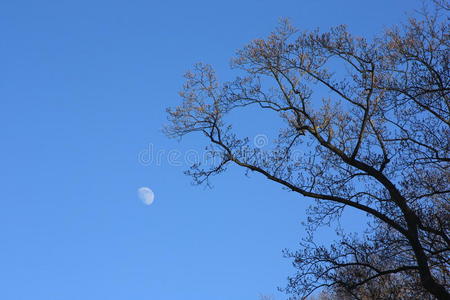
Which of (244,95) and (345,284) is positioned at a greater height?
(244,95)

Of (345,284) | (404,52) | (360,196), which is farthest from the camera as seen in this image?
(404,52)

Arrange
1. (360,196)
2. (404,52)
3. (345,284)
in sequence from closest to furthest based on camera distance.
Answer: (345,284) → (360,196) → (404,52)

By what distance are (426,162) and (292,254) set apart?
343cm

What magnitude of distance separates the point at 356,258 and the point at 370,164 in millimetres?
2018

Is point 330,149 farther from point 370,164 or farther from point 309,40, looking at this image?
point 309,40

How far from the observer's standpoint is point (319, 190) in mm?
11141

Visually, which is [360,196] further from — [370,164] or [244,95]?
[244,95]

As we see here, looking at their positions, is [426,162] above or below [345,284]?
above

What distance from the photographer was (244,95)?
1241 centimetres

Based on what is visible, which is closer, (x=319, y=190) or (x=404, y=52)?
(x=319, y=190)

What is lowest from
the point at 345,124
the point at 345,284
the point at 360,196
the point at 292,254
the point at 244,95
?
the point at 345,284

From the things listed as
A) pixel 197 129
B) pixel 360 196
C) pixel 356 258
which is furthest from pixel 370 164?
pixel 197 129

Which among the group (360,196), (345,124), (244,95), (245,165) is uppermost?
(244,95)

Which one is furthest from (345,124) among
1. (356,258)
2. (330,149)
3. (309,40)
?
(356,258)
